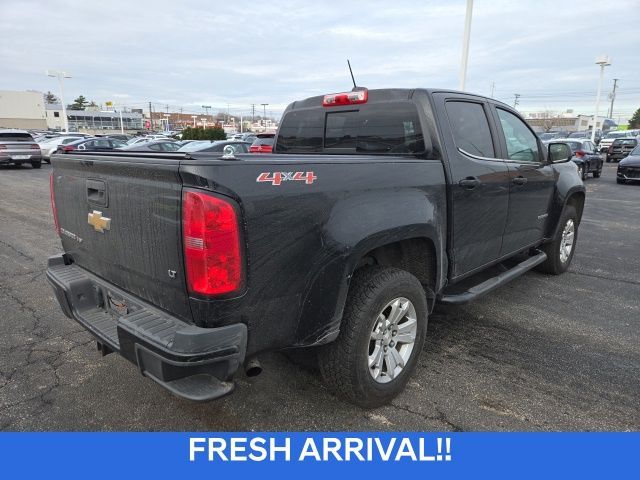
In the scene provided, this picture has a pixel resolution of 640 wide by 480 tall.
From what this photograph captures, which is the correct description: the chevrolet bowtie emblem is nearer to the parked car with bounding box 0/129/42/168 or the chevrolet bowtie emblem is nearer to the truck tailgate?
the truck tailgate

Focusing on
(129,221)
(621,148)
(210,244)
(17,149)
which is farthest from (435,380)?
(621,148)

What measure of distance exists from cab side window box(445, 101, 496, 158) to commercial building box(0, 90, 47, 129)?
344 feet

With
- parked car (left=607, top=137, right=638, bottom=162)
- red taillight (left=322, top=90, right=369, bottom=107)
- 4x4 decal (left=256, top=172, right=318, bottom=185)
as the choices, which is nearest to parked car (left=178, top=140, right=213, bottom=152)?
red taillight (left=322, top=90, right=369, bottom=107)

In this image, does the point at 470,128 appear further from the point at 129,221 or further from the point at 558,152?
the point at 129,221

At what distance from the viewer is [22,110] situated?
296ft

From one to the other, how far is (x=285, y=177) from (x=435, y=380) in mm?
1888

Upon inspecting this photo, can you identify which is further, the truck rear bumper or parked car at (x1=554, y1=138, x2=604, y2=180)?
parked car at (x1=554, y1=138, x2=604, y2=180)

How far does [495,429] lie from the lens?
104 inches

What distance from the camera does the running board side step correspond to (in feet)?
11.2

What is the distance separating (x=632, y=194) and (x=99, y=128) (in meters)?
98.5

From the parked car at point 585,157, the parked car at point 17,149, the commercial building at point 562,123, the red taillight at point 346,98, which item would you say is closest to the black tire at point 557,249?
the red taillight at point 346,98

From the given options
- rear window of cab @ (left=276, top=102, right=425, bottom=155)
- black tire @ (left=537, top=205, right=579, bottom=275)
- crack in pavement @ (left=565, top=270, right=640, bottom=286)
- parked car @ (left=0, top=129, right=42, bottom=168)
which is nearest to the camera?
rear window of cab @ (left=276, top=102, right=425, bottom=155)

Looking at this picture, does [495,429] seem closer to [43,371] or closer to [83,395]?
[83,395]

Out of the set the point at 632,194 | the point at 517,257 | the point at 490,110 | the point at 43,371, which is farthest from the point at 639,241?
the point at 43,371
